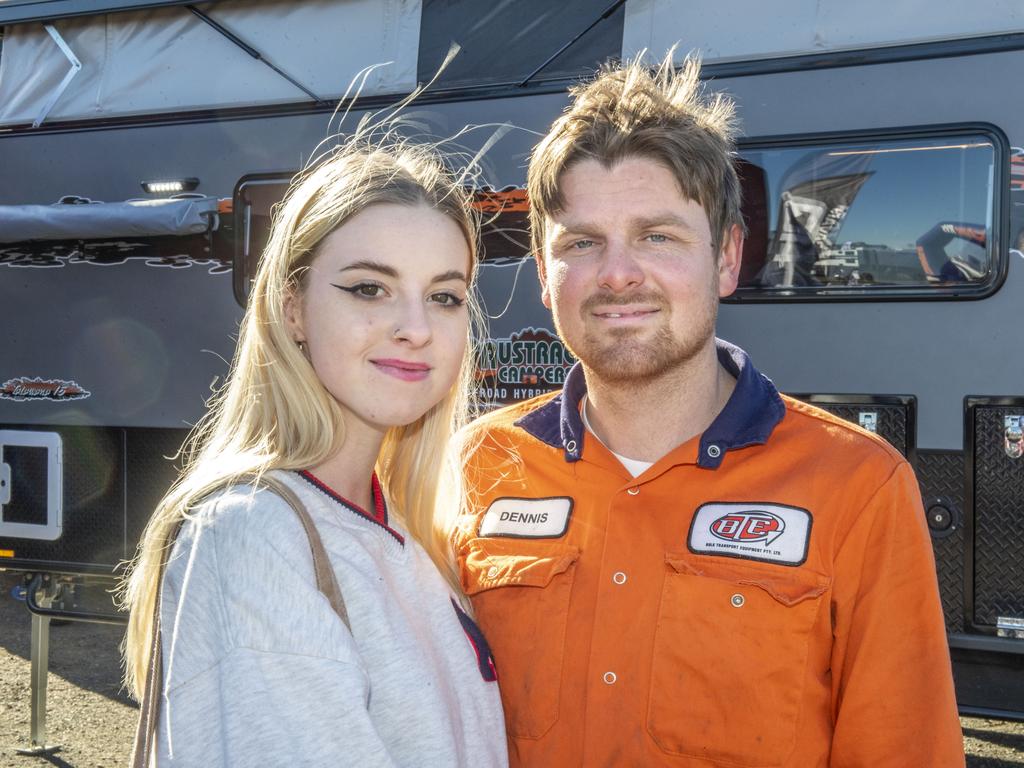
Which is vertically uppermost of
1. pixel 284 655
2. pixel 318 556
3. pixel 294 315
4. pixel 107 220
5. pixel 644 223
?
pixel 107 220

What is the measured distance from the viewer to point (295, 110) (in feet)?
15.0

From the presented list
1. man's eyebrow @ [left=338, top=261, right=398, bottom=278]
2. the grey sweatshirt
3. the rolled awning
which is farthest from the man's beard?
the rolled awning

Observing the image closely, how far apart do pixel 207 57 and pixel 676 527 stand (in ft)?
12.0

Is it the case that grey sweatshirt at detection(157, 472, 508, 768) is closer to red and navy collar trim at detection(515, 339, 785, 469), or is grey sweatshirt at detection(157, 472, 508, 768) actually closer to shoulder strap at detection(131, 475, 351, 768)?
shoulder strap at detection(131, 475, 351, 768)

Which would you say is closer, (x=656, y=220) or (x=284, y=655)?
(x=284, y=655)

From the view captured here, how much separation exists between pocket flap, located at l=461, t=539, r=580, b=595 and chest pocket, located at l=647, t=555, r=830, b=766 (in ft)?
0.78

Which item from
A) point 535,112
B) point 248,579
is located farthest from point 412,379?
point 535,112

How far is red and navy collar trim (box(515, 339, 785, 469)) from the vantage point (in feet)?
6.77

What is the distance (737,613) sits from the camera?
1953 mm

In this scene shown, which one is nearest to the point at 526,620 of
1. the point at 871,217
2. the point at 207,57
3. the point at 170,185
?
the point at 871,217

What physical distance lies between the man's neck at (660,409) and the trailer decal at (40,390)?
346 cm

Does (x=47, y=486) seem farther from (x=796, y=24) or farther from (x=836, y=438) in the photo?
(x=836, y=438)

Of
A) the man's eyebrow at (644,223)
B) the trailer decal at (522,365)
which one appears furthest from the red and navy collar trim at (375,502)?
the trailer decal at (522,365)

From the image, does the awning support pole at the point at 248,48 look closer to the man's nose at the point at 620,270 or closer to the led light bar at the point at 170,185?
the led light bar at the point at 170,185
